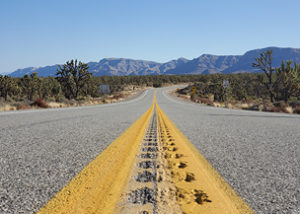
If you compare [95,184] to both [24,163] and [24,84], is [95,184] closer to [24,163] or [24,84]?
[24,163]

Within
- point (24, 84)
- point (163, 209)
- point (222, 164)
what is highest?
point (24, 84)

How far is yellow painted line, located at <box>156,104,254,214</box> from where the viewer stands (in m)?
1.58

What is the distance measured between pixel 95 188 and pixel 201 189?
2.72 ft

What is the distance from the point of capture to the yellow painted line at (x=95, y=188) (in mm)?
1551

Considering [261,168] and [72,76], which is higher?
[72,76]

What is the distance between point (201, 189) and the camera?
193 centimetres

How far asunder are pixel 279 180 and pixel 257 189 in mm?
383

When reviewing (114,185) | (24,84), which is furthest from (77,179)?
(24,84)

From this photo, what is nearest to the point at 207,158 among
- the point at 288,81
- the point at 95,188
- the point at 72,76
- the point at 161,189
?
the point at 161,189

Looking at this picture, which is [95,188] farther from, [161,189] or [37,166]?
[37,166]

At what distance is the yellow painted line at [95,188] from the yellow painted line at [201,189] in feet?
1.50

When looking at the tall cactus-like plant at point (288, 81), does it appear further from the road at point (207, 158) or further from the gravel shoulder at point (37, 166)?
the gravel shoulder at point (37, 166)

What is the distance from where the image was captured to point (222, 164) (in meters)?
2.80

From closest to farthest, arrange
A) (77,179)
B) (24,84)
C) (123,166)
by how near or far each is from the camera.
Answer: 1. (77,179)
2. (123,166)
3. (24,84)
